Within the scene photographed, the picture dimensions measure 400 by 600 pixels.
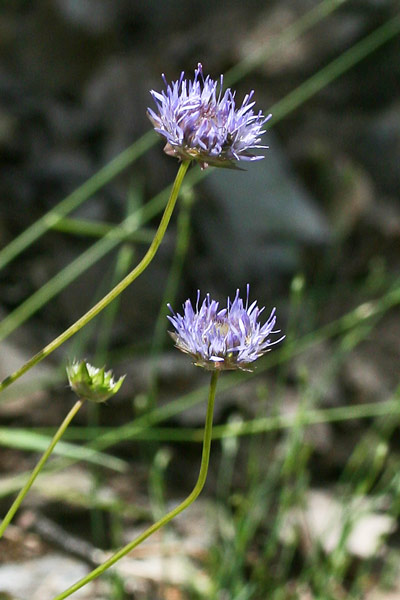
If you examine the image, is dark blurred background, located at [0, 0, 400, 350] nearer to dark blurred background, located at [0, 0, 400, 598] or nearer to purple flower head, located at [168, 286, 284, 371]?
dark blurred background, located at [0, 0, 400, 598]

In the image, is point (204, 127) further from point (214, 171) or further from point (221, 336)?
point (214, 171)

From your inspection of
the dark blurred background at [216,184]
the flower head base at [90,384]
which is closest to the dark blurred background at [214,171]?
the dark blurred background at [216,184]

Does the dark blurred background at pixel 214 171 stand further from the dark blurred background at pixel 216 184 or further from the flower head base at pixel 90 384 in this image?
the flower head base at pixel 90 384

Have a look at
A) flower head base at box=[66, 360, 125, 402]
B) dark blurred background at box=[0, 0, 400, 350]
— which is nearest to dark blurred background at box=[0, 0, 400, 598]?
dark blurred background at box=[0, 0, 400, 350]

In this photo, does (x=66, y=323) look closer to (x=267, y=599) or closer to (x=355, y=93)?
(x=267, y=599)

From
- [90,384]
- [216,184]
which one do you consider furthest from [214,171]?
[90,384]
